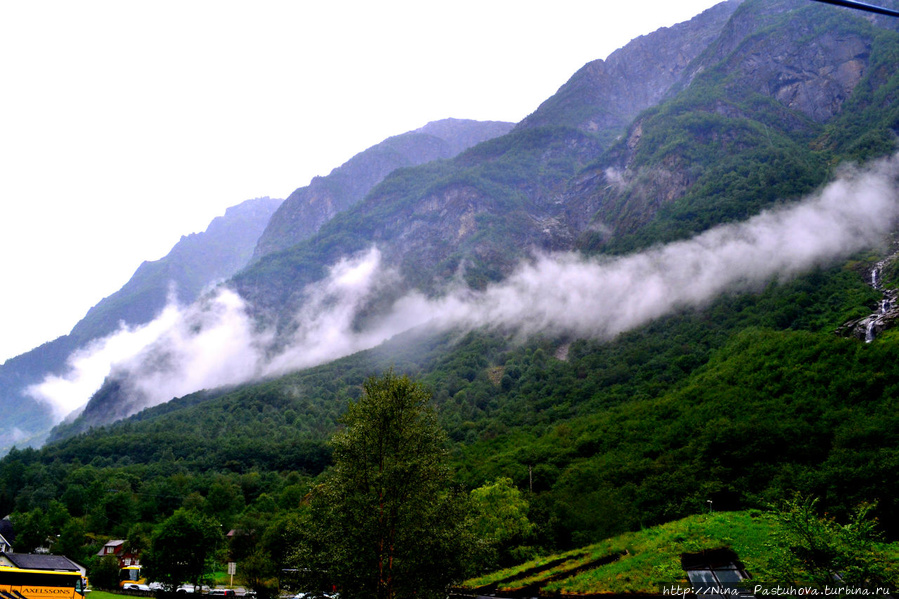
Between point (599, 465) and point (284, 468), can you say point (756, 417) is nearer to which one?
point (599, 465)

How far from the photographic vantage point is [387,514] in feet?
87.6

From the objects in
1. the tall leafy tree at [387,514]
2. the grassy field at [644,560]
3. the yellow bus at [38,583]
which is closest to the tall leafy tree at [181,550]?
the yellow bus at [38,583]

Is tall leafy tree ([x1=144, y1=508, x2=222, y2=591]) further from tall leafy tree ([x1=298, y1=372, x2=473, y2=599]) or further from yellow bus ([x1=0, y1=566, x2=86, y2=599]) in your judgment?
tall leafy tree ([x1=298, y1=372, x2=473, y2=599])

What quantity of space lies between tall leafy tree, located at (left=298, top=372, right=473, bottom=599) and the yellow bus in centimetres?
1856

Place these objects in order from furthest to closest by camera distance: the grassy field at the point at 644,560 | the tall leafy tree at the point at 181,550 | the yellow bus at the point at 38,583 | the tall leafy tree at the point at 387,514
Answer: the tall leafy tree at the point at 181,550, the yellow bus at the point at 38,583, the tall leafy tree at the point at 387,514, the grassy field at the point at 644,560

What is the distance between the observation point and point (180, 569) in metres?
53.4

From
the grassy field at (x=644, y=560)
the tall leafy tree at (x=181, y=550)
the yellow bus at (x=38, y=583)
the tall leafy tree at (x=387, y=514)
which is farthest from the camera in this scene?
the tall leafy tree at (x=181, y=550)

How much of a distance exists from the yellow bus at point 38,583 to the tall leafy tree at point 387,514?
18556mm

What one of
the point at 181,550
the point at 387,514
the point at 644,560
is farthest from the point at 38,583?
the point at 644,560

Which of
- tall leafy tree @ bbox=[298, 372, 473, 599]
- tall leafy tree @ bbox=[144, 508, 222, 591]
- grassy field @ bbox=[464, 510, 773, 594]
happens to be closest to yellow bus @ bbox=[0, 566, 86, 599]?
tall leafy tree @ bbox=[144, 508, 222, 591]

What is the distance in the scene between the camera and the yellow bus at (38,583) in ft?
109

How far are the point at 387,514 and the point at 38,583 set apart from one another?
24.4 m

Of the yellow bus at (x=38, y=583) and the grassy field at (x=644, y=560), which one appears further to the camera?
the yellow bus at (x=38, y=583)

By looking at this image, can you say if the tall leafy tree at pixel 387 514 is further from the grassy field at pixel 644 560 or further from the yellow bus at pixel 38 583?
the yellow bus at pixel 38 583
